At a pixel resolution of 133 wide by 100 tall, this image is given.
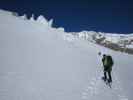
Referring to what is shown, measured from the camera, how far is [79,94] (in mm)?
11766

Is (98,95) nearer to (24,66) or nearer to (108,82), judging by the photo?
(108,82)

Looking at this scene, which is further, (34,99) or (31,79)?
(31,79)

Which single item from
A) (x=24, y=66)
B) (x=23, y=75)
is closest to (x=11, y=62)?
(x=24, y=66)

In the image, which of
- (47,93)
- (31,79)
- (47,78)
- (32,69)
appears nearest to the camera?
(47,93)

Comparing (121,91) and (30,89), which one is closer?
(30,89)

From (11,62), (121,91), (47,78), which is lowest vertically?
(121,91)

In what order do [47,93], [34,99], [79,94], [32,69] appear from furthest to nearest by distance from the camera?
[32,69] < [79,94] < [47,93] < [34,99]

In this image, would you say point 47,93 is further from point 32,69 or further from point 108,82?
point 108,82

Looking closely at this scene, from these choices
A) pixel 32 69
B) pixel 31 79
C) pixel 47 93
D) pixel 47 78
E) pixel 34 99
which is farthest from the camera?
pixel 32 69

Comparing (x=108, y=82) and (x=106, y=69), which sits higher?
(x=106, y=69)

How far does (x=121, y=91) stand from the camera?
1418 centimetres

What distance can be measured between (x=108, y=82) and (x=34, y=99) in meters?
8.40

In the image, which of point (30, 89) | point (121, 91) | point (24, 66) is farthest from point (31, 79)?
point (121, 91)

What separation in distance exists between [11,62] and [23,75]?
3.19m
